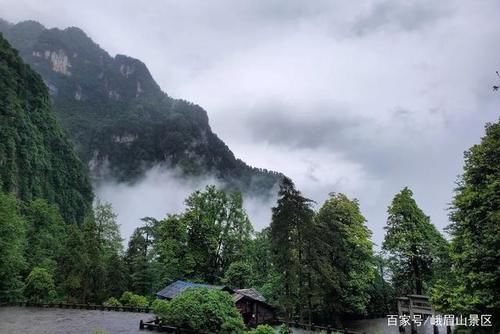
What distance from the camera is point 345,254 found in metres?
33.2

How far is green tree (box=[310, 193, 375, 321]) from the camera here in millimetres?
31891

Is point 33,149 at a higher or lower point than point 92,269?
higher

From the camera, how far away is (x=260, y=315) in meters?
36.3

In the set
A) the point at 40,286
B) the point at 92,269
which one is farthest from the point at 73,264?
the point at 40,286

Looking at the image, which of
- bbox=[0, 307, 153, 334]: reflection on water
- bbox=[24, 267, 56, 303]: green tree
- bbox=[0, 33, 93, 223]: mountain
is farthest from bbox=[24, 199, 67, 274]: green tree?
bbox=[0, 33, 93, 223]: mountain

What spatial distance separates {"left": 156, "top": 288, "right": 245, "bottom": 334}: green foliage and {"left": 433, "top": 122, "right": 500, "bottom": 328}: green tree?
1267 centimetres

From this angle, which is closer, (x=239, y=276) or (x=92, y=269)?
(x=239, y=276)

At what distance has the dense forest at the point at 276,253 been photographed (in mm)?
19406

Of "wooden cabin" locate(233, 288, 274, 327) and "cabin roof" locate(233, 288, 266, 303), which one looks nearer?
"cabin roof" locate(233, 288, 266, 303)

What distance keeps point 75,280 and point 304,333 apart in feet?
92.8

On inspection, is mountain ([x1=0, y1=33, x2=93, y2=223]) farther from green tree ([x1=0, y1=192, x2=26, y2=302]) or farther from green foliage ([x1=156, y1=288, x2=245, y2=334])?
green foliage ([x1=156, y1=288, x2=245, y2=334])

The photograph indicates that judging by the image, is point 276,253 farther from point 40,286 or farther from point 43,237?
point 43,237

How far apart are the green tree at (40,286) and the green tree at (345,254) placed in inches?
1231

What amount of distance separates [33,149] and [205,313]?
7567cm
